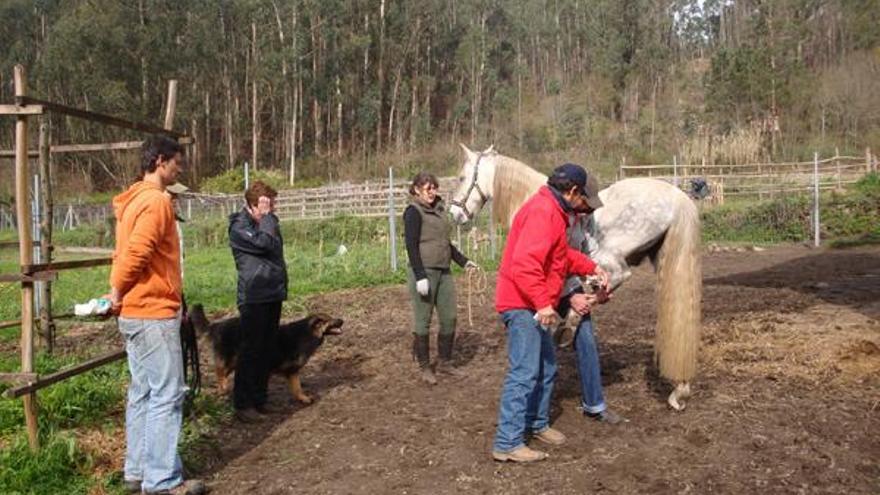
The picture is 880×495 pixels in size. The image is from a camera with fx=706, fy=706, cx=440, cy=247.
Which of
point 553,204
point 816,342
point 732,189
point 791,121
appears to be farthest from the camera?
point 791,121

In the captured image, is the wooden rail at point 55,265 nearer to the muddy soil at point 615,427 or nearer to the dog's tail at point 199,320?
the dog's tail at point 199,320

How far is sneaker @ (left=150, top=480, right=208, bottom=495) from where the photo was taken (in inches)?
156

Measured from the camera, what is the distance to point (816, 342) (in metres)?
6.68

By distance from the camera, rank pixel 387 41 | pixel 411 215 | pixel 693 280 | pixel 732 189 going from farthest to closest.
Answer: pixel 387 41, pixel 732 189, pixel 411 215, pixel 693 280

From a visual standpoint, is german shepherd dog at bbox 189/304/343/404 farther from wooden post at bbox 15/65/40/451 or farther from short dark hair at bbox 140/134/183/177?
short dark hair at bbox 140/134/183/177

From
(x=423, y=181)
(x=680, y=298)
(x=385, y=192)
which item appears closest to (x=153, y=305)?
(x=423, y=181)

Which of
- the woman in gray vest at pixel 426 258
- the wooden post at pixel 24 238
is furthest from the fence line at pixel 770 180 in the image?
the wooden post at pixel 24 238

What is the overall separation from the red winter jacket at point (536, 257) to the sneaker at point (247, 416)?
2.36m

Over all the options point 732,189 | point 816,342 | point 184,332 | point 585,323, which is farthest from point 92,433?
point 732,189

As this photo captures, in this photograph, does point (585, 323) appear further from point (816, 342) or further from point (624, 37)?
point (624, 37)

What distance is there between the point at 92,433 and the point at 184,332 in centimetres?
102

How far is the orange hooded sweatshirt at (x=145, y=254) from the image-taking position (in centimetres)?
371

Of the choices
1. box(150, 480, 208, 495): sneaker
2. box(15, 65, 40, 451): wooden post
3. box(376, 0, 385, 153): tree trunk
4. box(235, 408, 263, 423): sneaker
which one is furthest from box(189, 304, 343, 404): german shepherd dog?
box(376, 0, 385, 153): tree trunk

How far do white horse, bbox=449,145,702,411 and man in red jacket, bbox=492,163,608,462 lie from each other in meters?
1.26
